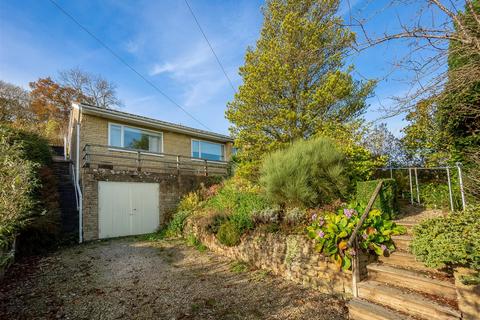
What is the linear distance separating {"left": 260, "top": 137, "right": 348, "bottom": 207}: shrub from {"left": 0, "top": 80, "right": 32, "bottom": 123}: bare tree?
81.9 ft

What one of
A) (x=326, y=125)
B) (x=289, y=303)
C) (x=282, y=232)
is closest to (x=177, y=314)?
(x=289, y=303)

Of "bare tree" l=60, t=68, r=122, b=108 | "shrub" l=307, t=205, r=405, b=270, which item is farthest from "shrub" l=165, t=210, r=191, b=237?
"bare tree" l=60, t=68, r=122, b=108

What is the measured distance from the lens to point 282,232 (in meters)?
5.62

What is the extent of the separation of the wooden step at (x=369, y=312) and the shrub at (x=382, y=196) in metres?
2.41

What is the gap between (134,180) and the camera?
1034 centimetres

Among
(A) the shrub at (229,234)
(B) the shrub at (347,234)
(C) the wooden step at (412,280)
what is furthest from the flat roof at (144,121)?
(C) the wooden step at (412,280)

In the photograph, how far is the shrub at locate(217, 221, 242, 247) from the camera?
645 cm

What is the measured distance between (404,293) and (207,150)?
1347cm

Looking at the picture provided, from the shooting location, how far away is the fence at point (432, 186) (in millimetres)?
6102

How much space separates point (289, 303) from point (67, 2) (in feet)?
35.5

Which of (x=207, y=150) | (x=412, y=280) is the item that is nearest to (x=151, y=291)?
(x=412, y=280)

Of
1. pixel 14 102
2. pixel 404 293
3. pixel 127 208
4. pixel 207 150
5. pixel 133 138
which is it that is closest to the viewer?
pixel 404 293

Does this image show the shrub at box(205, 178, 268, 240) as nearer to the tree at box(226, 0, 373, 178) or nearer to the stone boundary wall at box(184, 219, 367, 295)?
the stone boundary wall at box(184, 219, 367, 295)

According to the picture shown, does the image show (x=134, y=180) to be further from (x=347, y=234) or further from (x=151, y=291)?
(x=347, y=234)
